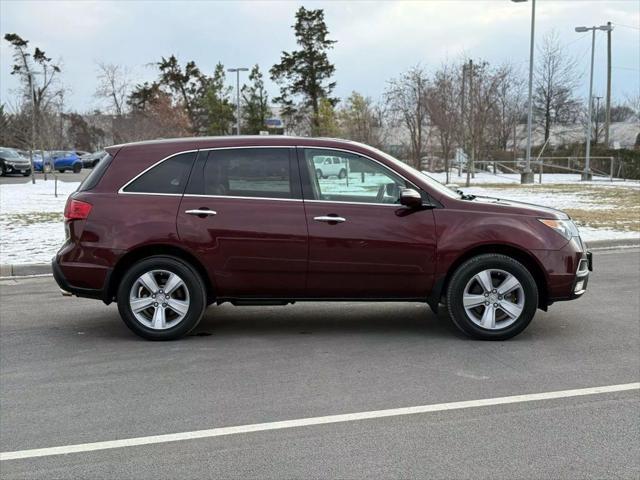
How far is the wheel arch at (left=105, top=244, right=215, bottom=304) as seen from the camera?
5809 mm

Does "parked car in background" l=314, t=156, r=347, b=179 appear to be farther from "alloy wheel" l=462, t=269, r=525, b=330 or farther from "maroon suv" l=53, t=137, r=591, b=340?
"alloy wheel" l=462, t=269, r=525, b=330

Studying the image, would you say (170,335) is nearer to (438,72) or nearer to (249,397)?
(249,397)

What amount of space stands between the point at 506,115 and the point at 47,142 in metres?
36.2

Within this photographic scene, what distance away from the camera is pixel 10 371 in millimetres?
5121

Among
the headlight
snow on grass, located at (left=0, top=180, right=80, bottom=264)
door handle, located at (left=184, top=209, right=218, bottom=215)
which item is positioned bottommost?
snow on grass, located at (left=0, top=180, right=80, bottom=264)

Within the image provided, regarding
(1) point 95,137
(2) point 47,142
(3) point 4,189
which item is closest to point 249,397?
(3) point 4,189

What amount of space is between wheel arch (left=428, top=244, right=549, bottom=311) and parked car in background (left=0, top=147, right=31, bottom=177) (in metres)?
36.6

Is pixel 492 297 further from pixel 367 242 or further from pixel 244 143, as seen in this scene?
pixel 244 143

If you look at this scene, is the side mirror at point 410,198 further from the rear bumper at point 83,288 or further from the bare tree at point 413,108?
the bare tree at point 413,108

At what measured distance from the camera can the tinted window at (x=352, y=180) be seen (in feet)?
19.1

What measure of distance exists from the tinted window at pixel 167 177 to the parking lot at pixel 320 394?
1.38 meters

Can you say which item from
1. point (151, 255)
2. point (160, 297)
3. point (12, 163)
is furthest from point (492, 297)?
point (12, 163)

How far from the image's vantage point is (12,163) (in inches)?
1467

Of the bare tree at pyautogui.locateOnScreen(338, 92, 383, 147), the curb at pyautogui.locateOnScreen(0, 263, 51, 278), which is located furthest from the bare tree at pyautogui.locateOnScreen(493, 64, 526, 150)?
the curb at pyautogui.locateOnScreen(0, 263, 51, 278)
